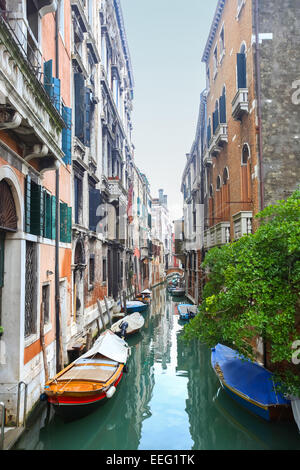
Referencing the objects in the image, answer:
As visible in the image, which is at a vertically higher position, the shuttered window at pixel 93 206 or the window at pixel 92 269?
the shuttered window at pixel 93 206

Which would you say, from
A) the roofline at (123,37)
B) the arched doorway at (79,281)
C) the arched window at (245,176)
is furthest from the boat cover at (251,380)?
the roofline at (123,37)

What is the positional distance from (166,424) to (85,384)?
1866 millimetres

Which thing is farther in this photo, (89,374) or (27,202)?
(89,374)

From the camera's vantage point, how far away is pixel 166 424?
7.54 m

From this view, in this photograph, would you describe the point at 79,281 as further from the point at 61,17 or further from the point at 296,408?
the point at 296,408

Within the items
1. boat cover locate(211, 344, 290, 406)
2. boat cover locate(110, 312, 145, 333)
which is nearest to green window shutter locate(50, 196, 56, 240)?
boat cover locate(211, 344, 290, 406)

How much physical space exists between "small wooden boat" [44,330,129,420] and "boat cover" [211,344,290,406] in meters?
2.53

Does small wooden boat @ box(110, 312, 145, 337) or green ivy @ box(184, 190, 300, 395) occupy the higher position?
green ivy @ box(184, 190, 300, 395)

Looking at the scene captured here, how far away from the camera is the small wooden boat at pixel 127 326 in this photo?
14672mm

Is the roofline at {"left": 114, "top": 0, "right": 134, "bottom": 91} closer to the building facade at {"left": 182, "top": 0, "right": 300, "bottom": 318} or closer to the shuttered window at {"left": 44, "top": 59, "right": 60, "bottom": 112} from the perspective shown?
the building facade at {"left": 182, "top": 0, "right": 300, "bottom": 318}

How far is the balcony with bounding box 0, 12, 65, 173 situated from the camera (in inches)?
183

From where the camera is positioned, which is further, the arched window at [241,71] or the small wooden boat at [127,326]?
the small wooden boat at [127,326]

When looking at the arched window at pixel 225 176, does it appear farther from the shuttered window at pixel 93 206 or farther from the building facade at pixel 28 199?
the building facade at pixel 28 199

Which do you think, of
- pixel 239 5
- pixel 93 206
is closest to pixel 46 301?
pixel 93 206
